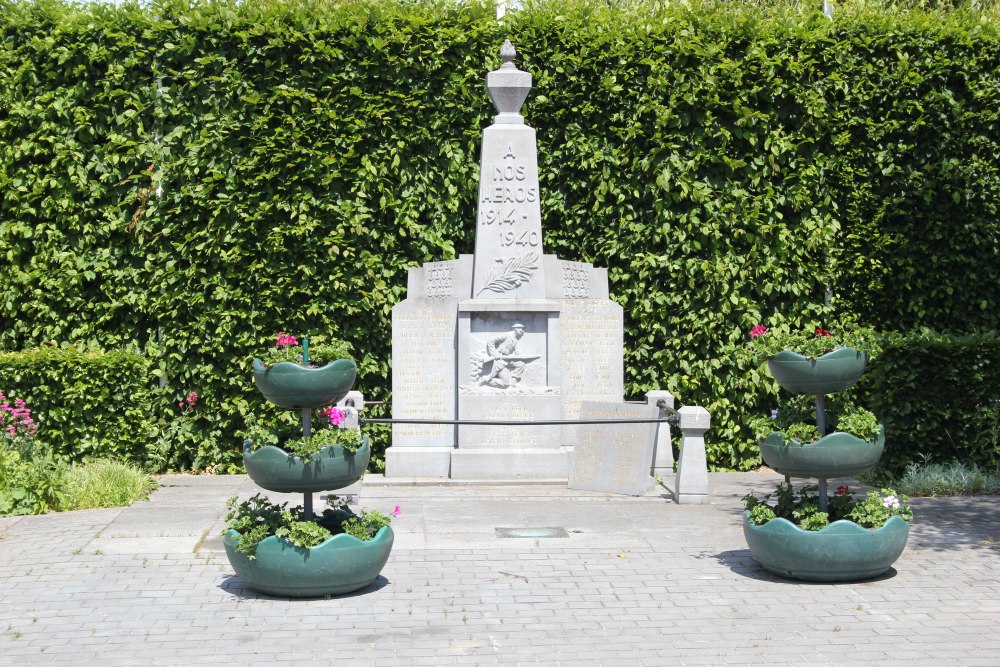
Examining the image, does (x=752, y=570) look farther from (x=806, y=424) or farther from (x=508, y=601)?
(x=508, y=601)

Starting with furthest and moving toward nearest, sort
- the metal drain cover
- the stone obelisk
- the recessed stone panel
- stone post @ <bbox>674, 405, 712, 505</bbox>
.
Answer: the stone obelisk, the recessed stone panel, stone post @ <bbox>674, 405, 712, 505</bbox>, the metal drain cover

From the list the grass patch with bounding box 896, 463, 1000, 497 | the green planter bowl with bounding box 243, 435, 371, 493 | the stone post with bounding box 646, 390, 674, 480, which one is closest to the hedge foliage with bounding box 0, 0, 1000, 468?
the stone post with bounding box 646, 390, 674, 480

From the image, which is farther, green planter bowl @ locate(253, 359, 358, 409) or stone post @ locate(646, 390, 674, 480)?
stone post @ locate(646, 390, 674, 480)

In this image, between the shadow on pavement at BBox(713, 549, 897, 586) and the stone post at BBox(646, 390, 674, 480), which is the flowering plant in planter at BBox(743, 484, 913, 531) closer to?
the shadow on pavement at BBox(713, 549, 897, 586)

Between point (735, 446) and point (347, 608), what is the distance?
6665mm

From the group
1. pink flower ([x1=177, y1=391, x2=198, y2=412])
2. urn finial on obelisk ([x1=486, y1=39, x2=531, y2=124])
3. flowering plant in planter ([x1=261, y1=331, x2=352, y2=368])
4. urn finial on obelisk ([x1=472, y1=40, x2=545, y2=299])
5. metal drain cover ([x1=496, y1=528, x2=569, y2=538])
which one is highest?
urn finial on obelisk ([x1=486, y1=39, x2=531, y2=124])

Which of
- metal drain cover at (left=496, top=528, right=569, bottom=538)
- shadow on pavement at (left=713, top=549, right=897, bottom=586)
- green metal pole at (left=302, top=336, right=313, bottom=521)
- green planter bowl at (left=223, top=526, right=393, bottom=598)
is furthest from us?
metal drain cover at (left=496, top=528, right=569, bottom=538)

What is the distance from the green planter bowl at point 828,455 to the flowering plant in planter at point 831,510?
0.23m

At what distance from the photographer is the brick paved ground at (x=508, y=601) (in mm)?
6414

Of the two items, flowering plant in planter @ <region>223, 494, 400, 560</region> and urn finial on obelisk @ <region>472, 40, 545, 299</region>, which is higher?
urn finial on obelisk @ <region>472, 40, 545, 299</region>

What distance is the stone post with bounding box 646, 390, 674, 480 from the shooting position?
11516 mm

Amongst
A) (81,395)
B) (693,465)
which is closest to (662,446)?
(693,465)

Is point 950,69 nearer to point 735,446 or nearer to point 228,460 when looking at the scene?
point 735,446

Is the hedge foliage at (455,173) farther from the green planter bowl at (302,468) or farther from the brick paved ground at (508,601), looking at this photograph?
the green planter bowl at (302,468)
